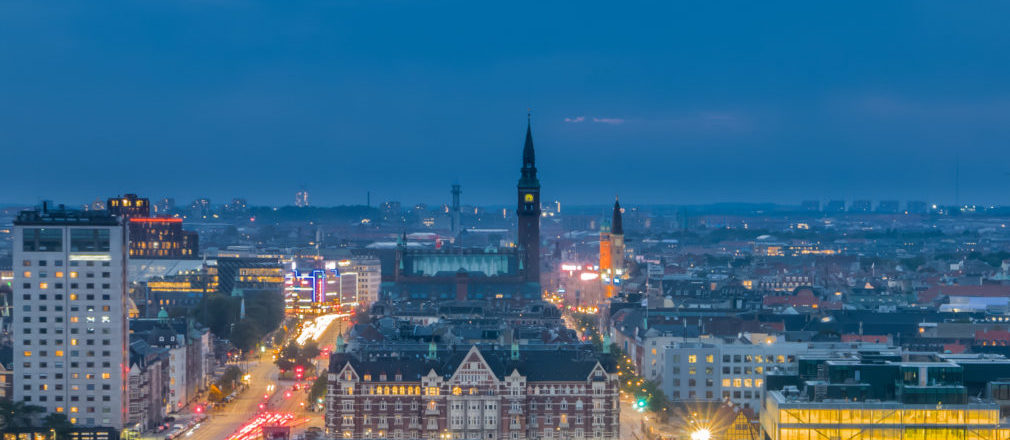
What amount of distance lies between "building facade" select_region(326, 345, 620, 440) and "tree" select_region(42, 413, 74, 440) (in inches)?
564

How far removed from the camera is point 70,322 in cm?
9612

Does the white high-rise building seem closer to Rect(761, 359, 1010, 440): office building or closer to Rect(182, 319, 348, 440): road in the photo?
Rect(182, 319, 348, 440): road

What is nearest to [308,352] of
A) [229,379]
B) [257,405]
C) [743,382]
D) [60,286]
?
[229,379]

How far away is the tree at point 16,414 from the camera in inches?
3580

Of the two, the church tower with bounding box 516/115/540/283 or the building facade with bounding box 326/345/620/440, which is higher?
the church tower with bounding box 516/115/540/283

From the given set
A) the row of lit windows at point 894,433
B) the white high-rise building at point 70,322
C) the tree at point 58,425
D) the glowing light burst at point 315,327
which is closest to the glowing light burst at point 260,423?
the white high-rise building at point 70,322

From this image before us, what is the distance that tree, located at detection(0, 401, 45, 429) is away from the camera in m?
90.9

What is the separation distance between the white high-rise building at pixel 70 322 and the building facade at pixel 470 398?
A: 1258cm

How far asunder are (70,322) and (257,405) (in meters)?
18.8

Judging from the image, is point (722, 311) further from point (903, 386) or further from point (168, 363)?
point (903, 386)

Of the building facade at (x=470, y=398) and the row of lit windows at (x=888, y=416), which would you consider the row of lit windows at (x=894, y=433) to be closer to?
the row of lit windows at (x=888, y=416)

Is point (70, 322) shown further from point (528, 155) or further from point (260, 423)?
point (528, 155)

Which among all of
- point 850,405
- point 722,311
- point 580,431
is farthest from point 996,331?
point 850,405

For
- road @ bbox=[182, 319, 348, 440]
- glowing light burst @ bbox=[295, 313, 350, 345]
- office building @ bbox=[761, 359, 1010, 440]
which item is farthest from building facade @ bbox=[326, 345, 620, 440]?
glowing light burst @ bbox=[295, 313, 350, 345]
